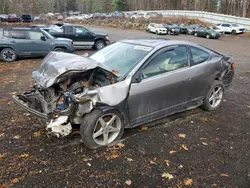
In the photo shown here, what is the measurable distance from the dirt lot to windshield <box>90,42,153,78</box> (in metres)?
1.19

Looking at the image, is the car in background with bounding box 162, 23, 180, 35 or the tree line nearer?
the car in background with bounding box 162, 23, 180, 35

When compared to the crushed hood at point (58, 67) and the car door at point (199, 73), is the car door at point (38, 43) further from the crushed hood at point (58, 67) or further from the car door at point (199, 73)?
the car door at point (199, 73)

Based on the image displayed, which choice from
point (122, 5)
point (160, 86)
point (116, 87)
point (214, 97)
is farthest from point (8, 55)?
point (122, 5)

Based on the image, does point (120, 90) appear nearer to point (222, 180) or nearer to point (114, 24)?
point (222, 180)

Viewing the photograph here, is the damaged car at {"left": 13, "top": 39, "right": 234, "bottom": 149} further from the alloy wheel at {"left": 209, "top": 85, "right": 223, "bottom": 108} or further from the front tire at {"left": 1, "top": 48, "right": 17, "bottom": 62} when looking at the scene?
the front tire at {"left": 1, "top": 48, "right": 17, "bottom": 62}

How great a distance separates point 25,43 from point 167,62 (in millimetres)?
8852

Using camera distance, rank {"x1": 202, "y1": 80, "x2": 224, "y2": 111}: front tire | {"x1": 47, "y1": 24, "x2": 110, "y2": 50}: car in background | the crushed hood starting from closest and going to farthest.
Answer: the crushed hood
{"x1": 202, "y1": 80, "x2": 224, "y2": 111}: front tire
{"x1": 47, "y1": 24, "x2": 110, "y2": 50}: car in background

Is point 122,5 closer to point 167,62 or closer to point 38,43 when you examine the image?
point 38,43

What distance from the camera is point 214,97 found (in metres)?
5.20

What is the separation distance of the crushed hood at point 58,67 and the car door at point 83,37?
437 inches

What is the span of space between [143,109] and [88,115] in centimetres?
100

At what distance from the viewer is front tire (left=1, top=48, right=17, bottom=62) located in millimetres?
10562

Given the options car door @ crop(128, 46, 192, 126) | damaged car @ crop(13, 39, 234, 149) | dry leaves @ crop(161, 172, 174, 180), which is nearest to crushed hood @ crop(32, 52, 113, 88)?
damaged car @ crop(13, 39, 234, 149)

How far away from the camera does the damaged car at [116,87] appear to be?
3436mm
